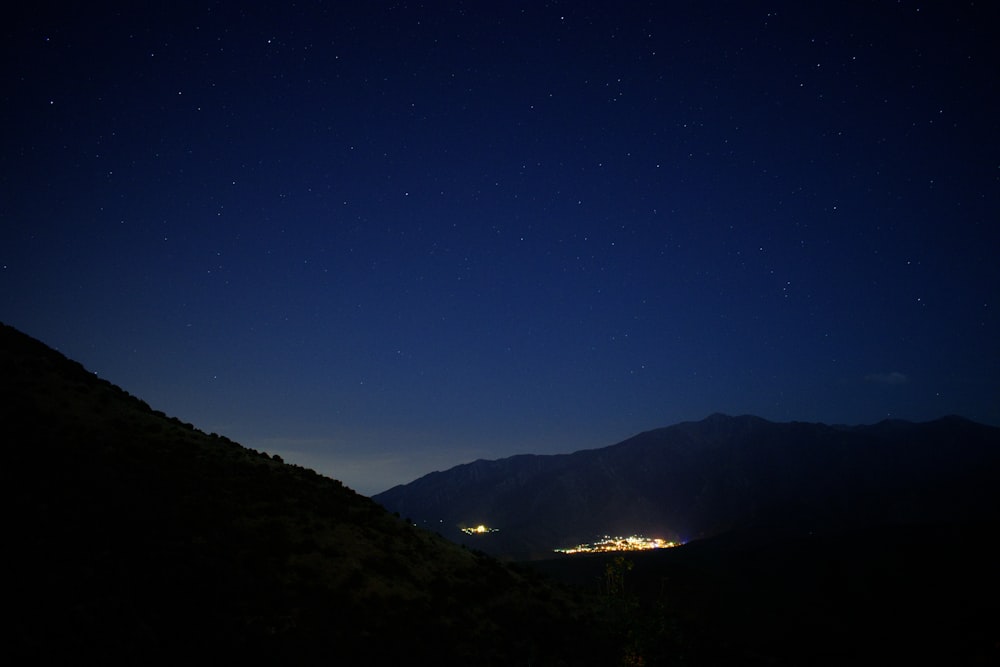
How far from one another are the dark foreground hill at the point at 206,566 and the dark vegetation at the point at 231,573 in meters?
0.08

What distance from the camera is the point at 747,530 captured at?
154 meters

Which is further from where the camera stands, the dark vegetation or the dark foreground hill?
the dark vegetation

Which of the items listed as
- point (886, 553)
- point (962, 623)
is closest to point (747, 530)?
point (886, 553)

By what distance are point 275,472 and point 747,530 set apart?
163m

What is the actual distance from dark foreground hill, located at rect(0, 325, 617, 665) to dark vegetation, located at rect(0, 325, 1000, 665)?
0.25ft

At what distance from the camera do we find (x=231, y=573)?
18.0 m

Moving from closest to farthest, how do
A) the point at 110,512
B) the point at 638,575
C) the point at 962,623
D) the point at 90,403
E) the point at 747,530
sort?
the point at 110,512 < the point at 90,403 < the point at 962,623 < the point at 638,575 < the point at 747,530

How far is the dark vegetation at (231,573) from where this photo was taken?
13750 millimetres

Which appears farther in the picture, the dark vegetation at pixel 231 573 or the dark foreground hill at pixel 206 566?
the dark vegetation at pixel 231 573

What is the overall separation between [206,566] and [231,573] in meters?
0.91

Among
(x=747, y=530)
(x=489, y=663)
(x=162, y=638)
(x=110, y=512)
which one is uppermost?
(x=110, y=512)

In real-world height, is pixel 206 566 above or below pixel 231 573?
above

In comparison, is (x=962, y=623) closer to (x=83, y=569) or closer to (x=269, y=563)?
(x=269, y=563)

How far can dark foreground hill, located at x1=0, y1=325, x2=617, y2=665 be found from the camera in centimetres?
1352
